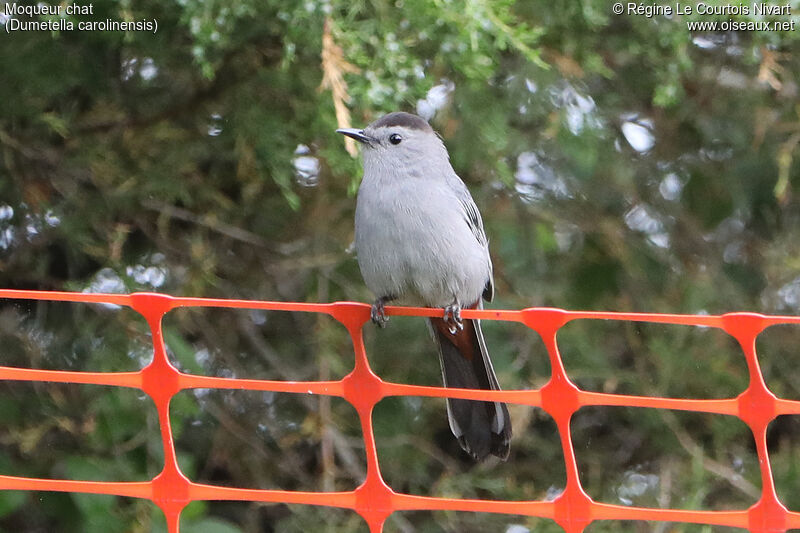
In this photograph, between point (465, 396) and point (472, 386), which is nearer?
point (465, 396)

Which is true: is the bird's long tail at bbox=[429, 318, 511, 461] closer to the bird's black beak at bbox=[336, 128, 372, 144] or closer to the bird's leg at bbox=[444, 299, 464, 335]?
the bird's leg at bbox=[444, 299, 464, 335]

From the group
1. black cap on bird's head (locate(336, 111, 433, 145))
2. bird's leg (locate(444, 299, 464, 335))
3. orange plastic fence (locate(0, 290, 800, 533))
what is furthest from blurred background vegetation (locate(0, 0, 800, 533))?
orange plastic fence (locate(0, 290, 800, 533))

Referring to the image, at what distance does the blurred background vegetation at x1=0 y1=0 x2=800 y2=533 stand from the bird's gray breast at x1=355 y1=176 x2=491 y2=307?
1.03 ft

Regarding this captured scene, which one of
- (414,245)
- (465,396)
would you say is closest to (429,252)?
(414,245)

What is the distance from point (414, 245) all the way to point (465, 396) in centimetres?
104

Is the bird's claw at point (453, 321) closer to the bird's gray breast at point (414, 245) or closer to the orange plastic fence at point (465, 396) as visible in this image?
the bird's gray breast at point (414, 245)

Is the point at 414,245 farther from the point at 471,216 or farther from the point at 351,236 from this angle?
the point at 351,236

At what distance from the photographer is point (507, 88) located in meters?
4.18

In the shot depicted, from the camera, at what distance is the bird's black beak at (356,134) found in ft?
10.9

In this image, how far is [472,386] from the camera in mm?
3369

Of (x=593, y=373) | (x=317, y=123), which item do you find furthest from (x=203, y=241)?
(x=593, y=373)

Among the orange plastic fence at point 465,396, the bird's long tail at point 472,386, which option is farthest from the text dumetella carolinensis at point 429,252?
the orange plastic fence at point 465,396

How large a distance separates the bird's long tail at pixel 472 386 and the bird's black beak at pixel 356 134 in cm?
68

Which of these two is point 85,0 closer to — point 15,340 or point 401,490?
point 15,340
